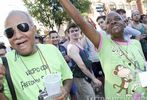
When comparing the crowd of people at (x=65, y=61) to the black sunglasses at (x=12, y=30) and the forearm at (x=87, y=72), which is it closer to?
the black sunglasses at (x=12, y=30)

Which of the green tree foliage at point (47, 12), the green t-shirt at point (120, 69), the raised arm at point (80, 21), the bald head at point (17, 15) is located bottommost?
the green tree foliage at point (47, 12)

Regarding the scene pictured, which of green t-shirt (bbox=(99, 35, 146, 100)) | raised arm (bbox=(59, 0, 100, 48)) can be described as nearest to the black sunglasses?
raised arm (bbox=(59, 0, 100, 48))

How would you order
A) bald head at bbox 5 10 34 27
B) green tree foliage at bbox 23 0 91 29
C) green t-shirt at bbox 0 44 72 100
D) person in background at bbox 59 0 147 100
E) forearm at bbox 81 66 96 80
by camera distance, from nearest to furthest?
1. green t-shirt at bbox 0 44 72 100
2. bald head at bbox 5 10 34 27
3. person in background at bbox 59 0 147 100
4. forearm at bbox 81 66 96 80
5. green tree foliage at bbox 23 0 91 29

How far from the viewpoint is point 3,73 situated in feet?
8.59

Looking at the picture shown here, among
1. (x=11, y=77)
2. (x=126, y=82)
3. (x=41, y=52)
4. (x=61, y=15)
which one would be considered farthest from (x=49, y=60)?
(x=61, y=15)

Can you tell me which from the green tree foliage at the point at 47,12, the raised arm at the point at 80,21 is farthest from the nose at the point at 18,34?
the green tree foliage at the point at 47,12

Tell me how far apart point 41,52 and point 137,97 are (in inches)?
46.8

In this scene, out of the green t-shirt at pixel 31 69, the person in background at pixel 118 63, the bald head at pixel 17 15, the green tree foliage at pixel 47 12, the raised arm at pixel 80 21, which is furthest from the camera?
the green tree foliage at pixel 47 12

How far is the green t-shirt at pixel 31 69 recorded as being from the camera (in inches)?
109

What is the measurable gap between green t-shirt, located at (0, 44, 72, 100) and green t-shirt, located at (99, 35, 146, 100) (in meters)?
0.77

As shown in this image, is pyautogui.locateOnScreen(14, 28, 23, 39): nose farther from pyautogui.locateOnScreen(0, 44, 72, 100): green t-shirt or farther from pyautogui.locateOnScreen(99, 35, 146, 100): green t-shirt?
pyautogui.locateOnScreen(99, 35, 146, 100): green t-shirt

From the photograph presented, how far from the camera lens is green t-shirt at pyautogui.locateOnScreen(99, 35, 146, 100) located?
141 inches

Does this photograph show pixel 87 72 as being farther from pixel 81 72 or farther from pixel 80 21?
pixel 80 21

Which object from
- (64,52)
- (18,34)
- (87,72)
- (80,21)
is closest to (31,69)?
(18,34)
